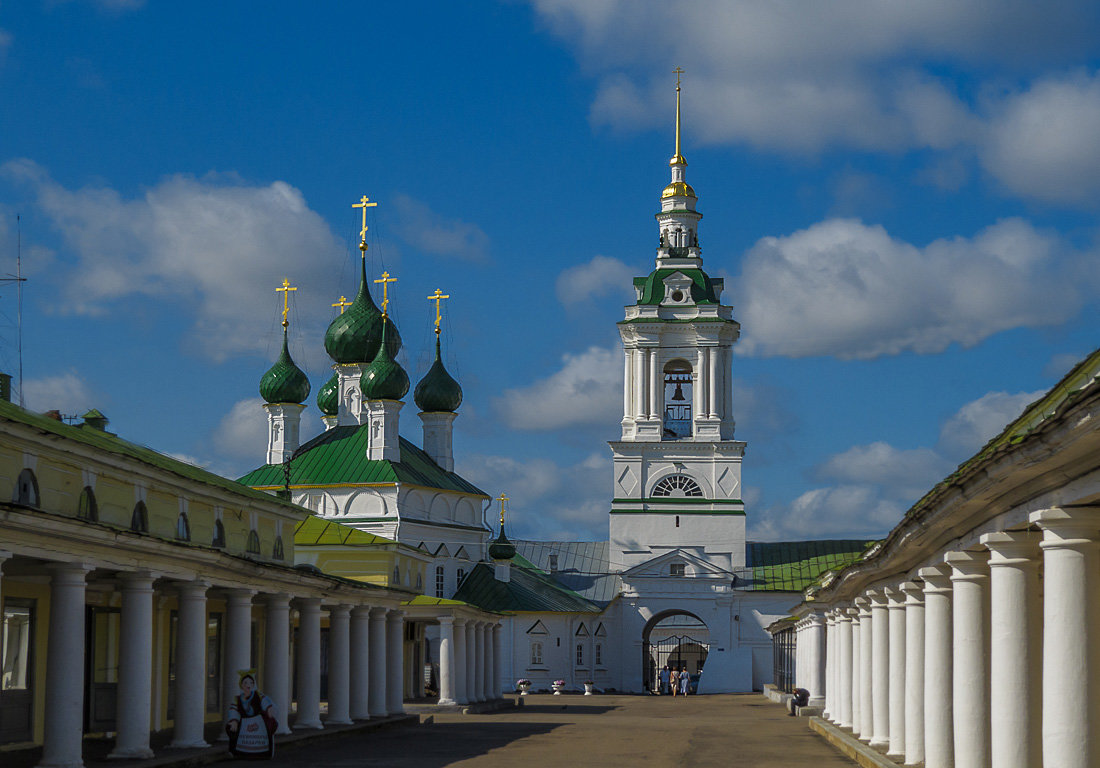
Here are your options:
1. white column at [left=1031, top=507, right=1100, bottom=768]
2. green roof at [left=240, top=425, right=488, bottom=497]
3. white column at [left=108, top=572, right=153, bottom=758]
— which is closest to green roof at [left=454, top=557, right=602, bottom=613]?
green roof at [left=240, top=425, right=488, bottom=497]

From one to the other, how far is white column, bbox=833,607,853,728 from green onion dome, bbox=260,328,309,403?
4042 centimetres

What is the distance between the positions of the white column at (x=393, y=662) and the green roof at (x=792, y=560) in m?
33.6

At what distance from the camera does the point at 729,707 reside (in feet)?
150

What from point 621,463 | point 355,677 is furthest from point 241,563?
point 621,463

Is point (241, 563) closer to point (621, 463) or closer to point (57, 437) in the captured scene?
point (57, 437)

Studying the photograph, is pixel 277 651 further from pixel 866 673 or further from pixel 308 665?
pixel 866 673

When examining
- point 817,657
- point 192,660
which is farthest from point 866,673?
point 817,657

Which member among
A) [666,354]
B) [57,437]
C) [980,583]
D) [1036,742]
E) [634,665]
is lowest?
[634,665]

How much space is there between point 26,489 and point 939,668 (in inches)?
406

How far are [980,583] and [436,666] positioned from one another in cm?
4805

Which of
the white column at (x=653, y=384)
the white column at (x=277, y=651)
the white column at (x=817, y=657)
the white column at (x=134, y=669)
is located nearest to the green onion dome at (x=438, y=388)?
the white column at (x=653, y=384)

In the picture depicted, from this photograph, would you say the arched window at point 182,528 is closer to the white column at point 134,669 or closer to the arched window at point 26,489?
the white column at point 134,669

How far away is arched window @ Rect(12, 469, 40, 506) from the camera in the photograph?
56.6ft

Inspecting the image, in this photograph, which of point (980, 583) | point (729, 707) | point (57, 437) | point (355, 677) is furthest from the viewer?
point (729, 707)
